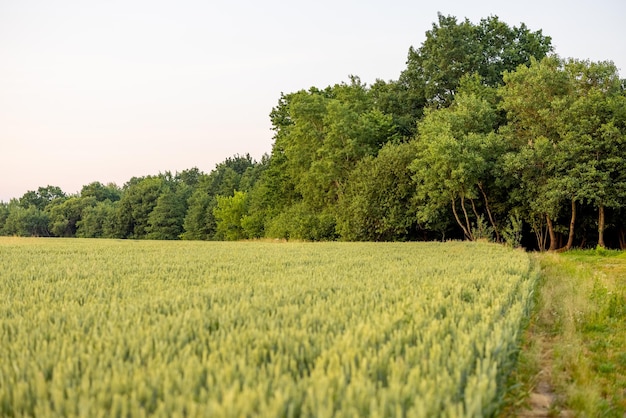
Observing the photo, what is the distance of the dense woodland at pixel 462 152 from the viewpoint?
93.2 feet

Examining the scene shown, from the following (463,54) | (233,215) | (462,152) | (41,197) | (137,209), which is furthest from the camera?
(41,197)

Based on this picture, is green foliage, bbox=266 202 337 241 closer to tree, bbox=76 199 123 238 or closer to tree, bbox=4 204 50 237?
tree, bbox=76 199 123 238

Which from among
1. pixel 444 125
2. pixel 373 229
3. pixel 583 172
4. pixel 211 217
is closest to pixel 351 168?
pixel 373 229

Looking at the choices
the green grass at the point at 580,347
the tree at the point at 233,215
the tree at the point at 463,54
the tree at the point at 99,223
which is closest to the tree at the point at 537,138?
the tree at the point at 463,54

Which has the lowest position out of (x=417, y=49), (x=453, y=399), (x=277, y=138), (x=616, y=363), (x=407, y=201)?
(x=616, y=363)

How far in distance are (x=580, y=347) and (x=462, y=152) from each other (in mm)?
25454

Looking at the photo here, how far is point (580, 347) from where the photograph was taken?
21.7 feet

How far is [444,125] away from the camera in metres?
32.7

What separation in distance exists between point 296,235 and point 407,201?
43.8ft

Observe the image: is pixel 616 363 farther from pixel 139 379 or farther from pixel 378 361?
pixel 139 379

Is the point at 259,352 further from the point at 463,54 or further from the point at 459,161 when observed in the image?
the point at 463,54

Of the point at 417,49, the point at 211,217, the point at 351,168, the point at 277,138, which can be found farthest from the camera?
the point at 211,217

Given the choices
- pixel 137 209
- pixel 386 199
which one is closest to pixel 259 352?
pixel 386 199

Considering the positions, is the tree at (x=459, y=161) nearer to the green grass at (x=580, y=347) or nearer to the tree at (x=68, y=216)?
the green grass at (x=580, y=347)
